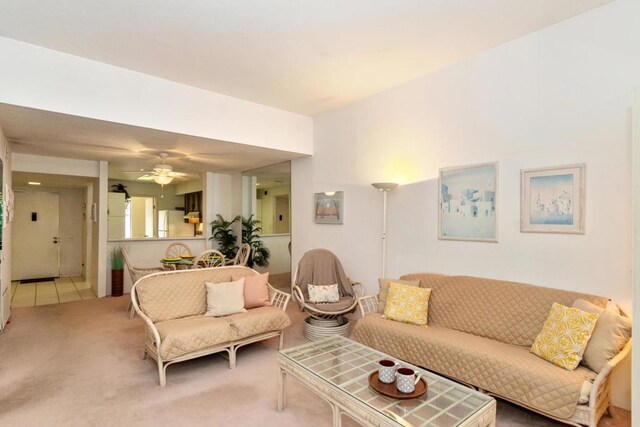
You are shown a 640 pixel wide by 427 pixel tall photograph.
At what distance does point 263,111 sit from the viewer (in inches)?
192

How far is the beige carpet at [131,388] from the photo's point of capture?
2355mm

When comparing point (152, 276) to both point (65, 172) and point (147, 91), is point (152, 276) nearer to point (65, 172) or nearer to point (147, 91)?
point (147, 91)

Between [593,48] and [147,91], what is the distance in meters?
4.32

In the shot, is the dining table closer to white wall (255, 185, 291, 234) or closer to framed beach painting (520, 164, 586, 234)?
white wall (255, 185, 291, 234)

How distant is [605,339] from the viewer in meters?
2.17

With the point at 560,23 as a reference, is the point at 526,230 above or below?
below

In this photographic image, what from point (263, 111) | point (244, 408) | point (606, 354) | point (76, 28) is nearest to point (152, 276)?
point (244, 408)

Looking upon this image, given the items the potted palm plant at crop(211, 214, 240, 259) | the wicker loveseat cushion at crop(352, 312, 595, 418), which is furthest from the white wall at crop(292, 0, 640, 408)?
the potted palm plant at crop(211, 214, 240, 259)

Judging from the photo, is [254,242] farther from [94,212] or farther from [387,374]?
[387,374]

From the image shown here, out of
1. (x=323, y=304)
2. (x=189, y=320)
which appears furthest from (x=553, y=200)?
(x=189, y=320)

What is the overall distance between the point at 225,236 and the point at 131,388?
464 centimetres

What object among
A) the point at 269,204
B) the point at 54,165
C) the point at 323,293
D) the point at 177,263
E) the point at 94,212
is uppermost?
the point at 54,165

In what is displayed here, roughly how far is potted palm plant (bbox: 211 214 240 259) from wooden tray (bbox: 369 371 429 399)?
5.59m

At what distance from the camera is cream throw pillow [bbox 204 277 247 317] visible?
341cm
